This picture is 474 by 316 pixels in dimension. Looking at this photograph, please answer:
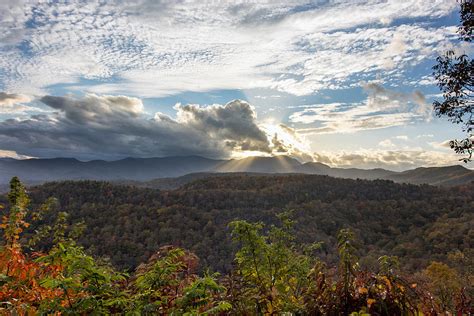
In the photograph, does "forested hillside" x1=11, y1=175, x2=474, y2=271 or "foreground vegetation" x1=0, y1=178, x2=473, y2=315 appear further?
"forested hillside" x1=11, y1=175, x2=474, y2=271

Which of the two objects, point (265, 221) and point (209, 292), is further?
point (265, 221)

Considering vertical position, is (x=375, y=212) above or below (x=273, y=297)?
below

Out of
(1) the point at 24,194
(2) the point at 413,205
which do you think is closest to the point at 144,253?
(1) the point at 24,194

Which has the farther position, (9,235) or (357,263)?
(9,235)

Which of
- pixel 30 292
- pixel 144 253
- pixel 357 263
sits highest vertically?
pixel 357 263

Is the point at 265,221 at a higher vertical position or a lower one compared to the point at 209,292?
lower

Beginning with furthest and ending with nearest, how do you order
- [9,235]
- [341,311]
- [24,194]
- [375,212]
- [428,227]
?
[375,212] < [428,227] < [24,194] < [9,235] < [341,311]

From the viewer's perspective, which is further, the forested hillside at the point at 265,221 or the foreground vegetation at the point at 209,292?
the forested hillside at the point at 265,221

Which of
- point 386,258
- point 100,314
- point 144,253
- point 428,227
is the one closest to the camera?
point 100,314

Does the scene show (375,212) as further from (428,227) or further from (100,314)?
(100,314)

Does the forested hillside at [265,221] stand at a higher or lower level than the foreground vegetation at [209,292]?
lower

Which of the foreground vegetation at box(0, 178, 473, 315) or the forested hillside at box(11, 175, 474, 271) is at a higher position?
the foreground vegetation at box(0, 178, 473, 315)

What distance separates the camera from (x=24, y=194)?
9.27 meters

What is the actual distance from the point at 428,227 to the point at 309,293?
181m
